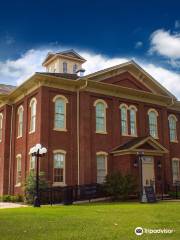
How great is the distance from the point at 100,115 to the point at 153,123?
5.57 m

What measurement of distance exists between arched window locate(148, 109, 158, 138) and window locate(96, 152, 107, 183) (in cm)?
542

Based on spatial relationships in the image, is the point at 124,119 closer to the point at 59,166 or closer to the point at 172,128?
the point at 172,128

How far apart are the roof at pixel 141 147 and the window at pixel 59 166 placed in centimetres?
399

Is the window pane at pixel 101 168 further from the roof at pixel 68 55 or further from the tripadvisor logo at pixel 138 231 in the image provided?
the tripadvisor logo at pixel 138 231

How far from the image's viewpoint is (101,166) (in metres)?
27.5

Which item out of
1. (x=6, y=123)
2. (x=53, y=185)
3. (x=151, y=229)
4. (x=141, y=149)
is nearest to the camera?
(x=151, y=229)

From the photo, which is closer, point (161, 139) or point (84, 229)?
point (84, 229)

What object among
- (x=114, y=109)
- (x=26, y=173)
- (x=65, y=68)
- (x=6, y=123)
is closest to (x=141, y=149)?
(x=114, y=109)

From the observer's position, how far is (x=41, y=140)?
25.5 m

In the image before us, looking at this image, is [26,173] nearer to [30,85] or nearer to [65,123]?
[65,123]

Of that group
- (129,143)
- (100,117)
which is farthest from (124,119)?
(100,117)

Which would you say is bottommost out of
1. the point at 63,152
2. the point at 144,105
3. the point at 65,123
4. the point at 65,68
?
the point at 63,152

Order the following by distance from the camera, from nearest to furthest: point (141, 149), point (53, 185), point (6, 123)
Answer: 1. point (53, 185)
2. point (141, 149)
3. point (6, 123)

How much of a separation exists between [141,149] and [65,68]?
15.1 meters
